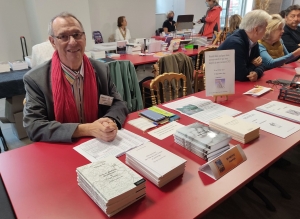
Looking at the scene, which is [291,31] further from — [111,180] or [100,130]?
[111,180]

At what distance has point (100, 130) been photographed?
1.21 metres

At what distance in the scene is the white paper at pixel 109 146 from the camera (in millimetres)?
1104

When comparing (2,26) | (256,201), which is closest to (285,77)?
(256,201)

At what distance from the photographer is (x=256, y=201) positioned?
1.84 m

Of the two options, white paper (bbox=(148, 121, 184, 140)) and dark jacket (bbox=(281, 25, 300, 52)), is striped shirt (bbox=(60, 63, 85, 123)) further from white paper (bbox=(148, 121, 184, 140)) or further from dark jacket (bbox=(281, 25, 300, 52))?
dark jacket (bbox=(281, 25, 300, 52))

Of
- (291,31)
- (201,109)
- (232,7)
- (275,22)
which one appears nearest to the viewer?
(201,109)

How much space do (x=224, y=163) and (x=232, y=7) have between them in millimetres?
10189

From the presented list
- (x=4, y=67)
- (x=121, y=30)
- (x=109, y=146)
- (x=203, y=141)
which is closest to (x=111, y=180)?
(x=109, y=146)

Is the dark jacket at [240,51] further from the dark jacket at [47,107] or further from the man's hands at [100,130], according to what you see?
the man's hands at [100,130]

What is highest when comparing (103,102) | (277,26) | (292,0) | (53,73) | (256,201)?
(292,0)

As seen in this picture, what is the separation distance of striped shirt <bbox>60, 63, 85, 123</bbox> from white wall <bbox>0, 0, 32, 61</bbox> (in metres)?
→ 3.96

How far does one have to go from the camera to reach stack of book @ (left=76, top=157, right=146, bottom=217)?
30.5 inches

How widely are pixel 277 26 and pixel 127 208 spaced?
251 cm

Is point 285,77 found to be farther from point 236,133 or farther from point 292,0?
point 292,0
